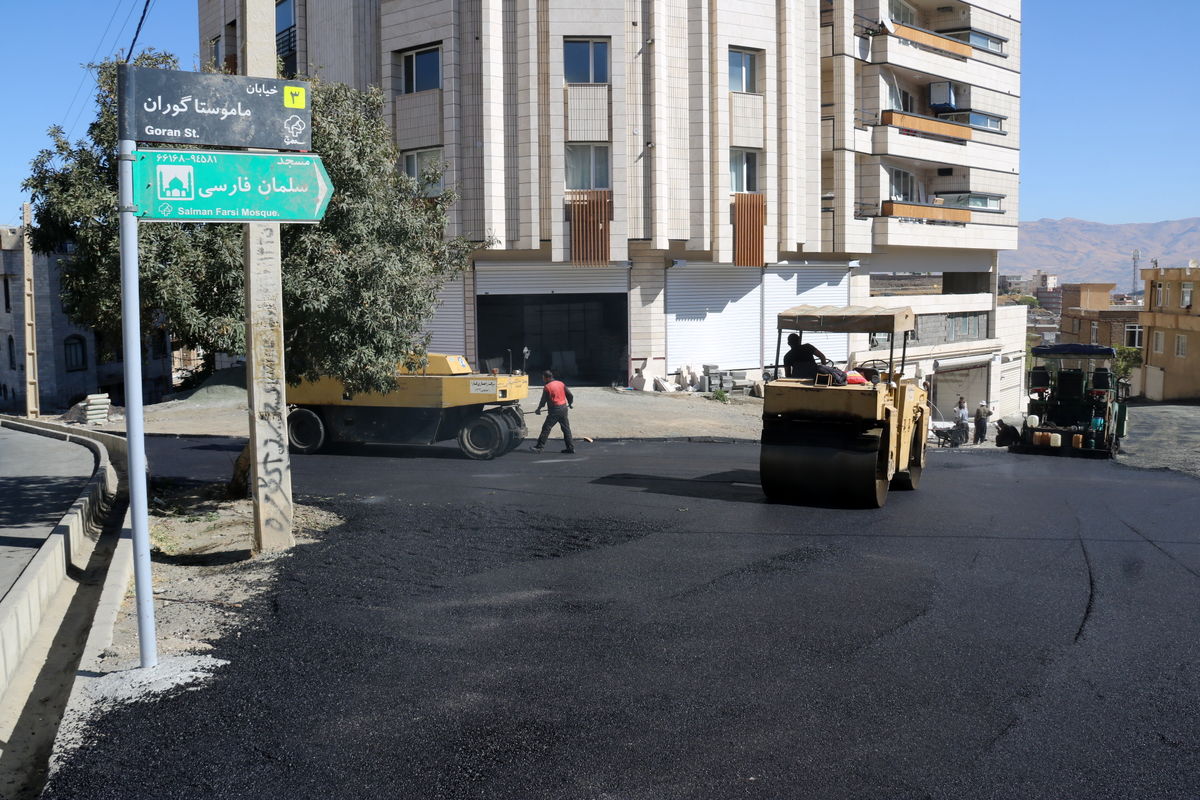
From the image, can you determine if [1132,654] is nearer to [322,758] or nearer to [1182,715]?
Result: [1182,715]

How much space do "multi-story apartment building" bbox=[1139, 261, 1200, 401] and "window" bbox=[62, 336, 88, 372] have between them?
48.8 metres

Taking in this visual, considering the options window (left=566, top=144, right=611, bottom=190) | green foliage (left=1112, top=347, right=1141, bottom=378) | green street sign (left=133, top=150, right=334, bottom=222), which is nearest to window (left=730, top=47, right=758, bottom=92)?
window (left=566, top=144, right=611, bottom=190)

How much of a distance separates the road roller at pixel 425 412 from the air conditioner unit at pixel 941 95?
27.7 meters

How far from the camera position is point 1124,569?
31.8 ft

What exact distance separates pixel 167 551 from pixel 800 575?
6.37 m

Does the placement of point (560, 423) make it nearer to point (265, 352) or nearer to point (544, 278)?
point (265, 352)

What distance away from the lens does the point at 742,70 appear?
30.7 m

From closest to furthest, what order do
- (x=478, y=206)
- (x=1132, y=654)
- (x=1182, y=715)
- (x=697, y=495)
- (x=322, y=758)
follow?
(x=322, y=758) → (x=1182, y=715) → (x=1132, y=654) → (x=697, y=495) → (x=478, y=206)

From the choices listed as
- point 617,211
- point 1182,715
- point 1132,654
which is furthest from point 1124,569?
point 617,211

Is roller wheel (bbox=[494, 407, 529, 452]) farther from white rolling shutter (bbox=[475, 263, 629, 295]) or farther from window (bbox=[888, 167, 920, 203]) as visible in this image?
window (bbox=[888, 167, 920, 203])

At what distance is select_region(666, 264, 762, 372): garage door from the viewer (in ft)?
102

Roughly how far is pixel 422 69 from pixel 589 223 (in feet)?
21.0

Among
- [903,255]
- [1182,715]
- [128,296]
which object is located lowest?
[1182,715]

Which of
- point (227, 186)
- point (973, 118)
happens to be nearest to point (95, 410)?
point (227, 186)
